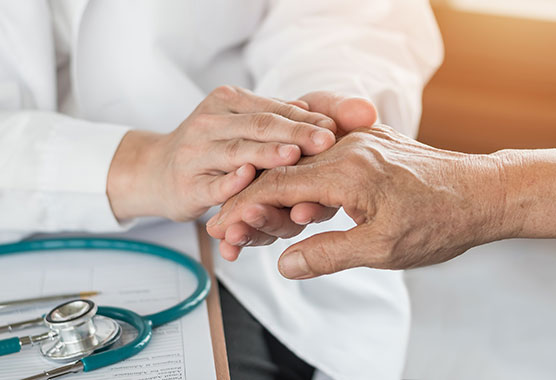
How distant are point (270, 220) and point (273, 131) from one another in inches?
5.4

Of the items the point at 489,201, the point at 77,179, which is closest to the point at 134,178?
the point at 77,179

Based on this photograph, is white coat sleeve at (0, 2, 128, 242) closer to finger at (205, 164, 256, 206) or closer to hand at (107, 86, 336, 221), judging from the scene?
hand at (107, 86, 336, 221)

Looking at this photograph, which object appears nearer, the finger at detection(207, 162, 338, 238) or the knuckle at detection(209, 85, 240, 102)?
the finger at detection(207, 162, 338, 238)

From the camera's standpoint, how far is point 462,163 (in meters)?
0.75

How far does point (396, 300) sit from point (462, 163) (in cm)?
30

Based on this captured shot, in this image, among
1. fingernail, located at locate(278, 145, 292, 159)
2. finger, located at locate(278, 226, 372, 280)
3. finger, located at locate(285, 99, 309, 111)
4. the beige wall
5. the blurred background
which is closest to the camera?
finger, located at locate(278, 226, 372, 280)

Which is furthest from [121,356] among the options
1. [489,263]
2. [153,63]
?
[489,263]

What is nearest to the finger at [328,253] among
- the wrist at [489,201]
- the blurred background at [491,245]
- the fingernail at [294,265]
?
the fingernail at [294,265]

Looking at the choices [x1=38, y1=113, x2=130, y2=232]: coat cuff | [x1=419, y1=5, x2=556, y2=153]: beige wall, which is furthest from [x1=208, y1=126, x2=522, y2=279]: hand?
[x1=419, y1=5, x2=556, y2=153]: beige wall

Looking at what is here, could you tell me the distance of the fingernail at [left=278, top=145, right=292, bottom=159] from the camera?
782 mm

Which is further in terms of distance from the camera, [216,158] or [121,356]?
[216,158]

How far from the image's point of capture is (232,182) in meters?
0.81

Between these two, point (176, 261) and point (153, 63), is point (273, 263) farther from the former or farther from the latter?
point (153, 63)

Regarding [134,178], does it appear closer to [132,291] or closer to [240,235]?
[132,291]
